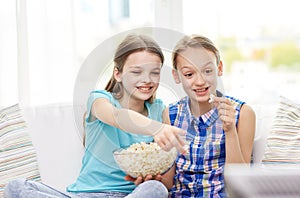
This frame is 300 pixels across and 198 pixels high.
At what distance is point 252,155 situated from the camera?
1.83 m

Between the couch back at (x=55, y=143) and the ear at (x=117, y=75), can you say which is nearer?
the ear at (x=117, y=75)

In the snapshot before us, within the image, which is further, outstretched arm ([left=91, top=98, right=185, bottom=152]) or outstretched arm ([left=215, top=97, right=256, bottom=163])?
outstretched arm ([left=215, top=97, right=256, bottom=163])

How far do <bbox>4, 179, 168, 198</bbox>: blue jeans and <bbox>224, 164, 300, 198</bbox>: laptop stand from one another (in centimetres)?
95

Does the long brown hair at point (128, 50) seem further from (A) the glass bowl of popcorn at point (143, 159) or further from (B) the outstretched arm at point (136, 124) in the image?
(A) the glass bowl of popcorn at point (143, 159)

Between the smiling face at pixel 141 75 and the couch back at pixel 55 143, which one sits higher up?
the smiling face at pixel 141 75

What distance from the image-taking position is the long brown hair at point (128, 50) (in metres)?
1.55

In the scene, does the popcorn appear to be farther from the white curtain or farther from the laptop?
the laptop

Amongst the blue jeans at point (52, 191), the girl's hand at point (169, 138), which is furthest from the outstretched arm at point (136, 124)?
the blue jeans at point (52, 191)

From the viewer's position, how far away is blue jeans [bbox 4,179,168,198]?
152cm

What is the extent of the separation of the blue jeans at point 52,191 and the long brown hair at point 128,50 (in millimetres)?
276

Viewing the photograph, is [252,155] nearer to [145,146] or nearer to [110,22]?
[145,146]

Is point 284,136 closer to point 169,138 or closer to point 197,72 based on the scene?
point 197,72

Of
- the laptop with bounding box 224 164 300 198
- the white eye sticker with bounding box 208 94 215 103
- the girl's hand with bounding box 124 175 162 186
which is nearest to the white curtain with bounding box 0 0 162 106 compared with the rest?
the girl's hand with bounding box 124 175 162 186

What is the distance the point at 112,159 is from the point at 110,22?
0.92 meters
